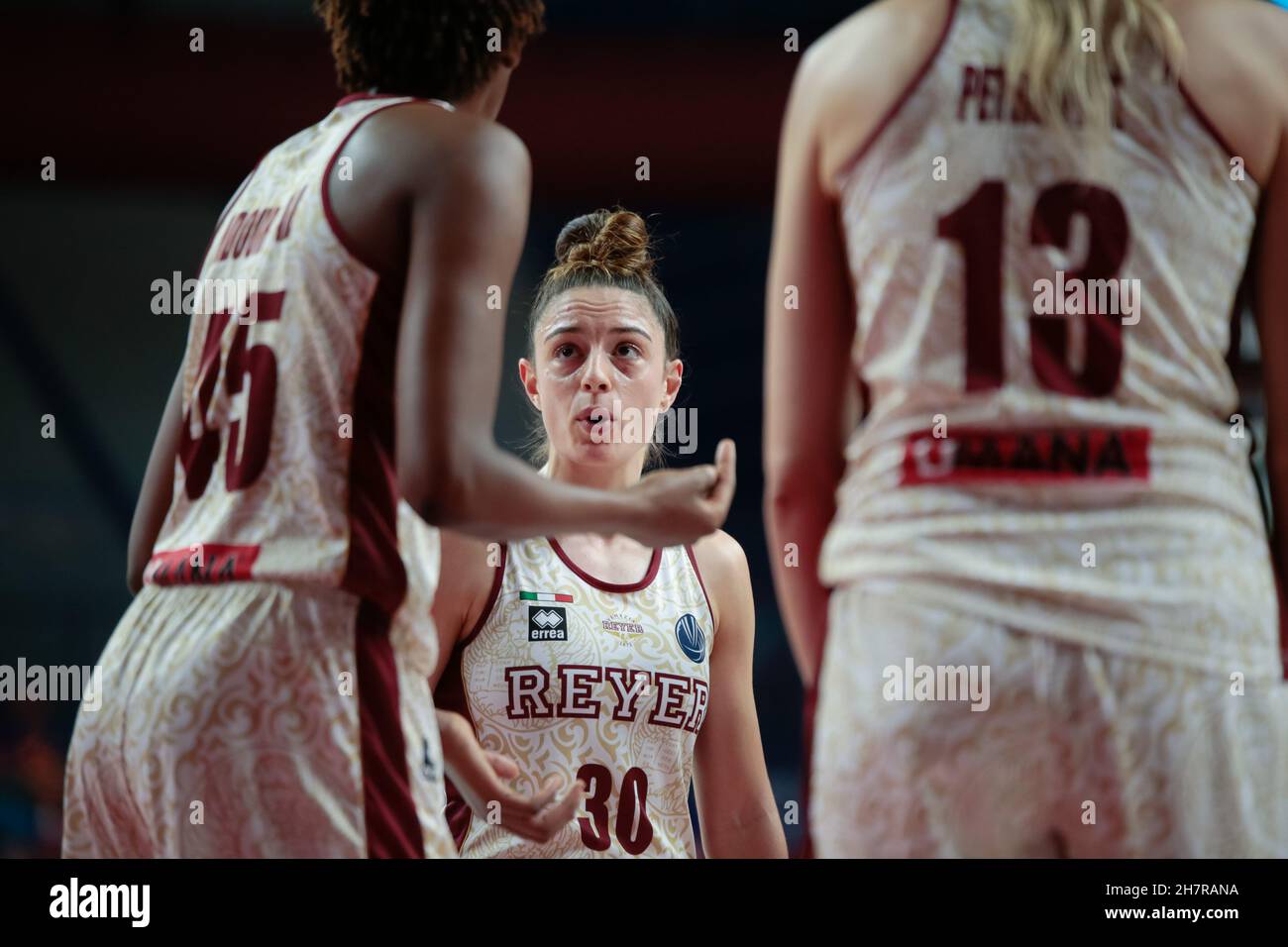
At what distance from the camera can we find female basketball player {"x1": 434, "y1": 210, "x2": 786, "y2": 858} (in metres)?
2.81

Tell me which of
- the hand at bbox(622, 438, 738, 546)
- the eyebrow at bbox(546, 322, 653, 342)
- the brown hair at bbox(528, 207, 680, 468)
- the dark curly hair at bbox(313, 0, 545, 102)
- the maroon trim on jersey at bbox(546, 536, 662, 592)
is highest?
the brown hair at bbox(528, 207, 680, 468)

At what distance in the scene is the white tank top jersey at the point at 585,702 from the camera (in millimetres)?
2799

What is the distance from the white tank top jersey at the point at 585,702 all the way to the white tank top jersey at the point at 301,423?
35.8 inches

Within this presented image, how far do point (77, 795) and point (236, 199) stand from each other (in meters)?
0.90

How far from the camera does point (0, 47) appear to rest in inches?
152

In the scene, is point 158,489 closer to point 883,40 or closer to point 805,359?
point 805,359

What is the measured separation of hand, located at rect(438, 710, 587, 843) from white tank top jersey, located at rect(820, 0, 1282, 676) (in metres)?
0.80

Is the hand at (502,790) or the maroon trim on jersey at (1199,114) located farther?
the hand at (502,790)

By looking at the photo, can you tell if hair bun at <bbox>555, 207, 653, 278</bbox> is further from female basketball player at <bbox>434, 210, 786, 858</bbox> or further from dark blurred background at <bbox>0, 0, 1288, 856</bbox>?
dark blurred background at <bbox>0, 0, 1288, 856</bbox>

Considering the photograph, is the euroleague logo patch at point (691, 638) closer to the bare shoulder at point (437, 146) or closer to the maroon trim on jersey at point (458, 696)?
the maroon trim on jersey at point (458, 696)

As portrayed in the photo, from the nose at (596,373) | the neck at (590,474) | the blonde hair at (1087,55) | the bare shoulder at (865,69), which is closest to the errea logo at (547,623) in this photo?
the neck at (590,474)

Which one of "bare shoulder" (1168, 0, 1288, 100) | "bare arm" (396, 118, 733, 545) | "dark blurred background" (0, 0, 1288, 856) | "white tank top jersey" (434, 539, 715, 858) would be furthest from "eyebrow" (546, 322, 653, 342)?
"bare shoulder" (1168, 0, 1288, 100)
